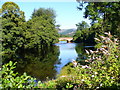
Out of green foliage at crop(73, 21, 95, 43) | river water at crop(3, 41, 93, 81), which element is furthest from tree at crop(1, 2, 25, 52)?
green foliage at crop(73, 21, 95, 43)

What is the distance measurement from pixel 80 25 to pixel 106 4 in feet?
243

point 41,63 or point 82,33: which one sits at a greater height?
point 41,63

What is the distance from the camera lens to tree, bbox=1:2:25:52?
24969mm

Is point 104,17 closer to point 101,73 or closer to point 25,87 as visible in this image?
point 101,73

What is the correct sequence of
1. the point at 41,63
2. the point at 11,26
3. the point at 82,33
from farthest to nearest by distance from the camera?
the point at 82,33 < the point at 11,26 < the point at 41,63

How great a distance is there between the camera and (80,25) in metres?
83.1

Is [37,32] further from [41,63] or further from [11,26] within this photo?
[41,63]

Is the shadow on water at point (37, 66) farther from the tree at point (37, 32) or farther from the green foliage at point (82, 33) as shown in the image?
the green foliage at point (82, 33)

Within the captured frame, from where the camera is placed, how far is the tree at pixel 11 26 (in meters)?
25.0

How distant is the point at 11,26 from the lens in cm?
2567

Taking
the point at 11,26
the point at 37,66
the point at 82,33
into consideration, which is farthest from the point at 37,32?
the point at 82,33

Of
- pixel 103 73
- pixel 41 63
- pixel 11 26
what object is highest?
pixel 11 26

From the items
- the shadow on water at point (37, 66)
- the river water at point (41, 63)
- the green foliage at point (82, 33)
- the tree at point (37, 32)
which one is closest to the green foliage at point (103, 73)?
the river water at point (41, 63)

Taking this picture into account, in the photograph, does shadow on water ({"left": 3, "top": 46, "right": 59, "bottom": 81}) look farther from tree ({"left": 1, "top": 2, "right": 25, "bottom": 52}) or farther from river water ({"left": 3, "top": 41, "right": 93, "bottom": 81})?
tree ({"left": 1, "top": 2, "right": 25, "bottom": 52})
